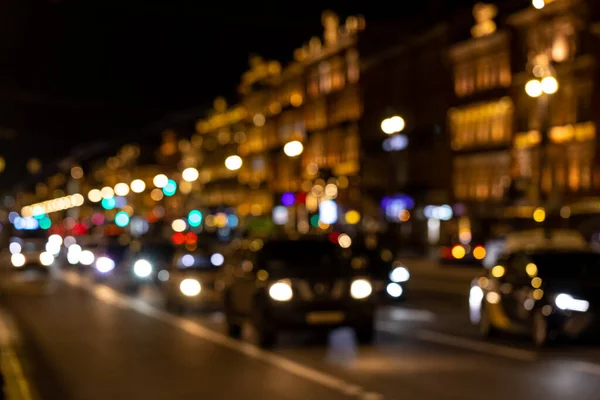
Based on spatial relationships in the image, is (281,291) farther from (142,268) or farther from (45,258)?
(45,258)

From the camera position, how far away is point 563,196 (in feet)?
179

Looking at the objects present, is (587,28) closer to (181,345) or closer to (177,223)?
(177,223)

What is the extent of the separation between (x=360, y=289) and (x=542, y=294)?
2.73 metres

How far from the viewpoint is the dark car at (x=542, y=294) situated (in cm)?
1611

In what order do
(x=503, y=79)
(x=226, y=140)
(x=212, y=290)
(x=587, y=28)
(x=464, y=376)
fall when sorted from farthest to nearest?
(x=226, y=140) → (x=503, y=79) → (x=587, y=28) → (x=212, y=290) → (x=464, y=376)

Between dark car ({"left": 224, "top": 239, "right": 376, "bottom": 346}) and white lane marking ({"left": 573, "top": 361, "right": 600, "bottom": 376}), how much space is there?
3.89 meters

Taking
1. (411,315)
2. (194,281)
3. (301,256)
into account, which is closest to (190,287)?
(194,281)

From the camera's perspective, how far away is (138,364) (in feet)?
50.4

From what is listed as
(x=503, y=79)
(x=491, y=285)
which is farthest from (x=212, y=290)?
(x=503, y=79)

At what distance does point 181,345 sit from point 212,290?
6.79 m

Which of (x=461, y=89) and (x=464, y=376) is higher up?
(x=461, y=89)

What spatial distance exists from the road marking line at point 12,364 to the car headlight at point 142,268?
1130 centimetres

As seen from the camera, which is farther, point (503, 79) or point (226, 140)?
point (226, 140)

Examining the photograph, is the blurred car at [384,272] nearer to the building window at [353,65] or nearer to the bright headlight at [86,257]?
the bright headlight at [86,257]
